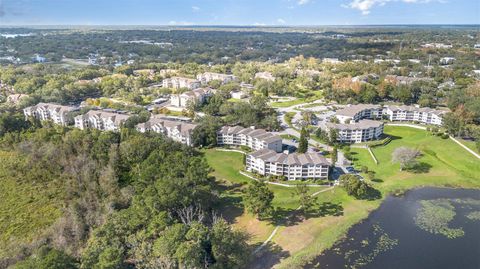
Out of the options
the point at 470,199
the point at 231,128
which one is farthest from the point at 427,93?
the point at 231,128

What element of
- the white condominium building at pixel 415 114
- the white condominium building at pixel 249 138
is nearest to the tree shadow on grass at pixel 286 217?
the white condominium building at pixel 249 138

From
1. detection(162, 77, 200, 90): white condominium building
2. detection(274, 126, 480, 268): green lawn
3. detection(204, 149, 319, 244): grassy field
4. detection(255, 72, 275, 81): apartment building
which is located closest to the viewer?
detection(274, 126, 480, 268): green lawn

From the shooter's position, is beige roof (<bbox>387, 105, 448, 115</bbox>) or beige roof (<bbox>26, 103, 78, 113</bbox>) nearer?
beige roof (<bbox>387, 105, 448, 115</bbox>)

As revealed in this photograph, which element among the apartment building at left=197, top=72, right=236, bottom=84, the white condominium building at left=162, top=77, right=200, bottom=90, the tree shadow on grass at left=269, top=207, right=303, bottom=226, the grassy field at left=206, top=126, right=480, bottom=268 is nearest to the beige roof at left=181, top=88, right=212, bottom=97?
the white condominium building at left=162, top=77, right=200, bottom=90

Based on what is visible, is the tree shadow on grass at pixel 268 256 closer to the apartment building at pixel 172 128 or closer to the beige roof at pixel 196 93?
the apartment building at pixel 172 128

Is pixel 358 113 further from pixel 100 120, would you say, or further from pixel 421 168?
pixel 100 120

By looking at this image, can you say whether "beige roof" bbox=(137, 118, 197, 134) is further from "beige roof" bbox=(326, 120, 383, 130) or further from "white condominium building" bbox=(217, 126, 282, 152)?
"beige roof" bbox=(326, 120, 383, 130)
